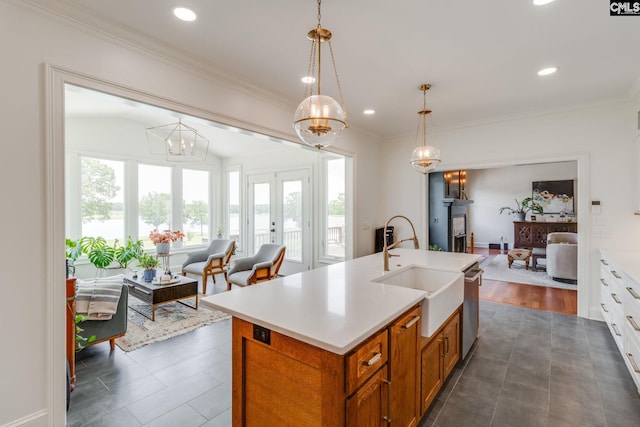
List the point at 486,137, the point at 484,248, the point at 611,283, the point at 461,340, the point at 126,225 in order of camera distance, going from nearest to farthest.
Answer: the point at 461,340
the point at 611,283
the point at 486,137
the point at 126,225
the point at 484,248

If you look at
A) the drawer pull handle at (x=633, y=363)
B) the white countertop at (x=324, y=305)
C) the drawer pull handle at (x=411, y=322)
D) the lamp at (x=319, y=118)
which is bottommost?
the drawer pull handle at (x=633, y=363)

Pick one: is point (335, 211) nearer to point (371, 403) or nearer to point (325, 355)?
point (371, 403)

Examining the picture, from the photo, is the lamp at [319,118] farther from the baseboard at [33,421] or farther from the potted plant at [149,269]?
the potted plant at [149,269]

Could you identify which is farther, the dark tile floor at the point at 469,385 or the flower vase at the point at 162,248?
the flower vase at the point at 162,248

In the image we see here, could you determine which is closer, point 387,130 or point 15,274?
point 15,274

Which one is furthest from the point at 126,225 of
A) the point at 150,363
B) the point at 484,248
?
the point at 484,248

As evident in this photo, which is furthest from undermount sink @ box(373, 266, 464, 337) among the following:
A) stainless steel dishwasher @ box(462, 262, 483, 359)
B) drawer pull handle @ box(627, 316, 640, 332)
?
drawer pull handle @ box(627, 316, 640, 332)

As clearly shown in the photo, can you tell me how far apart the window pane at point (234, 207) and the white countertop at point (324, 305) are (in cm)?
526

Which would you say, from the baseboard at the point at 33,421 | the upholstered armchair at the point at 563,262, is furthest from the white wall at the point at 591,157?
the baseboard at the point at 33,421

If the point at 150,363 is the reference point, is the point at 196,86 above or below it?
above

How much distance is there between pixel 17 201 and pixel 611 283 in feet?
16.7

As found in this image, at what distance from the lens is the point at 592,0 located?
1.91m

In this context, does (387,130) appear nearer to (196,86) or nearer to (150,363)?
(196,86)

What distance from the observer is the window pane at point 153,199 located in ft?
20.0
